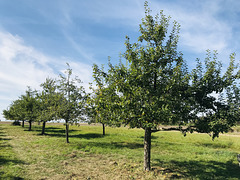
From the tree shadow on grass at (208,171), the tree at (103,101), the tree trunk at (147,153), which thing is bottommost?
the tree shadow on grass at (208,171)

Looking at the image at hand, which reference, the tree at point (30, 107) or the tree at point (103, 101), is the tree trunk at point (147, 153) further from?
the tree at point (30, 107)

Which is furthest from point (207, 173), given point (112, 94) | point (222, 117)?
point (112, 94)

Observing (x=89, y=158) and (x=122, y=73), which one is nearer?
(x=122, y=73)

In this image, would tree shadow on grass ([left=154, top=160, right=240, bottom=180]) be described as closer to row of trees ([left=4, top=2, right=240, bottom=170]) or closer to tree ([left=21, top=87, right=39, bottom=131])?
row of trees ([left=4, top=2, right=240, bottom=170])

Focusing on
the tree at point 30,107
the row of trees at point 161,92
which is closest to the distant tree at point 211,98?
the row of trees at point 161,92

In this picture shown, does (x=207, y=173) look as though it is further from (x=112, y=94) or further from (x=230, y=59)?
(x=112, y=94)

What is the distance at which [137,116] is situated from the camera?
12148 mm

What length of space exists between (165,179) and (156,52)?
1006 centimetres

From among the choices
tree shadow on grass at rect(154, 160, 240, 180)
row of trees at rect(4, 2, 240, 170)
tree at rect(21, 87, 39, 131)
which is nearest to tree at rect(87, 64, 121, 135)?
row of trees at rect(4, 2, 240, 170)

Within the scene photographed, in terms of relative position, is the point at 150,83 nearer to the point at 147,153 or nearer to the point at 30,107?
the point at 147,153

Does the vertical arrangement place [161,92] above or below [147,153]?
above

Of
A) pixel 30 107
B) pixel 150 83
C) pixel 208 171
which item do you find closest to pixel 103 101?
pixel 150 83

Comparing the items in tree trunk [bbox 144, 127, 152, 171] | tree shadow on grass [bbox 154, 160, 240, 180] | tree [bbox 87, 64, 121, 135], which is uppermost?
tree [bbox 87, 64, 121, 135]

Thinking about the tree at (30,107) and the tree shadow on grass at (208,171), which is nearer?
the tree shadow on grass at (208,171)
